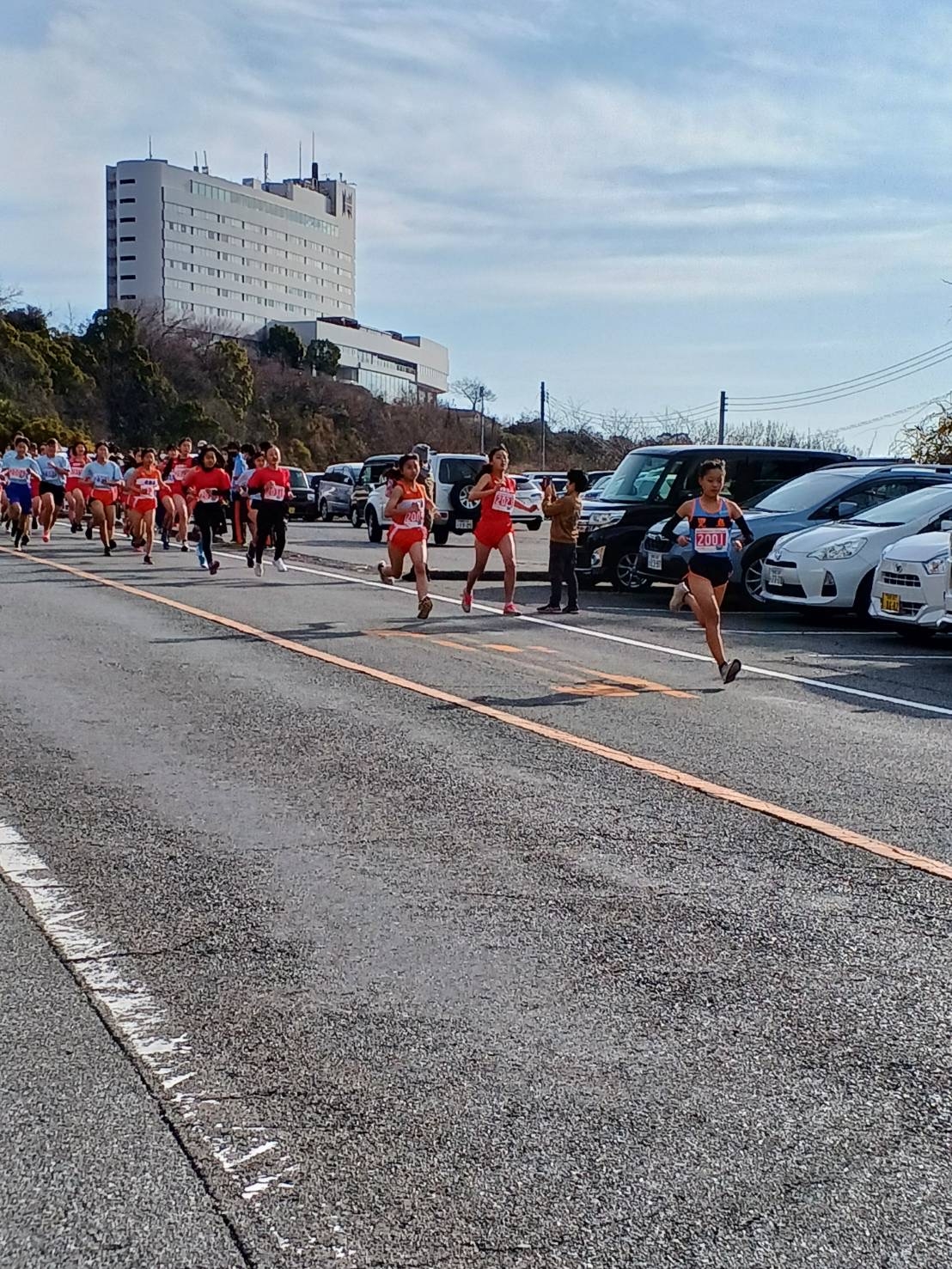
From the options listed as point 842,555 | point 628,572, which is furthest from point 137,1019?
point 628,572

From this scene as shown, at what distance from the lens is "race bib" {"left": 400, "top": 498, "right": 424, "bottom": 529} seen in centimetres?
1576

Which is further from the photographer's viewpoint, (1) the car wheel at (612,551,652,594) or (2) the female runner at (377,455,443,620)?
(1) the car wheel at (612,551,652,594)

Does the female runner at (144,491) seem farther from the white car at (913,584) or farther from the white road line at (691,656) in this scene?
the white car at (913,584)

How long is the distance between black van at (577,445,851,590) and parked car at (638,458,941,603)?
0.72 m

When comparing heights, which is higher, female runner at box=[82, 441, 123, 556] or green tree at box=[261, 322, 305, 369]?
green tree at box=[261, 322, 305, 369]

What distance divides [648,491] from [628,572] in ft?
3.69

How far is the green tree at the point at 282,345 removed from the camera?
328 ft

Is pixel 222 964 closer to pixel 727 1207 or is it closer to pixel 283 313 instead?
pixel 727 1207

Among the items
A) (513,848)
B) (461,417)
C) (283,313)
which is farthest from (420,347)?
(513,848)

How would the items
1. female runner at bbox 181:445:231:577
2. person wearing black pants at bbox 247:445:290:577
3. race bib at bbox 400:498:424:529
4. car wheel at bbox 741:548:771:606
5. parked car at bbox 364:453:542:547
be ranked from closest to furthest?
race bib at bbox 400:498:424:529 < car wheel at bbox 741:548:771:606 < person wearing black pants at bbox 247:445:290:577 < female runner at bbox 181:445:231:577 < parked car at bbox 364:453:542:547

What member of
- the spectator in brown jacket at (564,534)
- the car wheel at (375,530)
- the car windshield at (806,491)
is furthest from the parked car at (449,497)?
the spectator in brown jacket at (564,534)

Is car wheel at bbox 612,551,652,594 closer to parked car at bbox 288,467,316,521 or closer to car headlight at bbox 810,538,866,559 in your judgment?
car headlight at bbox 810,538,866,559

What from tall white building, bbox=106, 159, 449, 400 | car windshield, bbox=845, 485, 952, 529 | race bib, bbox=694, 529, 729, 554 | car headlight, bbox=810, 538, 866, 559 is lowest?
car headlight, bbox=810, 538, 866, 559

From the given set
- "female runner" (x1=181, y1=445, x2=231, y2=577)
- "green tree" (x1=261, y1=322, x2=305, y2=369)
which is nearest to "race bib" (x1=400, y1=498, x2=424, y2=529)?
"female runner" (x1=181, y1=445, x2=231, y2=577)
